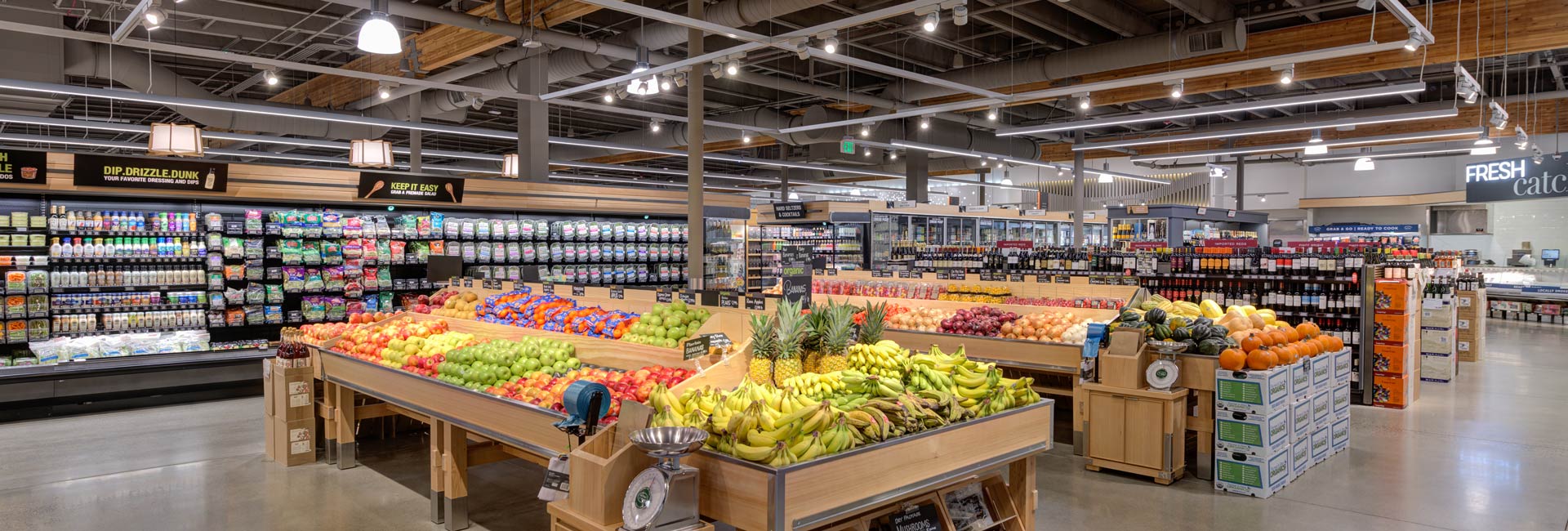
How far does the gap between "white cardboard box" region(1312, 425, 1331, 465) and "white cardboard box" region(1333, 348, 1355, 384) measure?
416 millimetres

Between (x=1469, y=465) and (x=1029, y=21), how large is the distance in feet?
18.9

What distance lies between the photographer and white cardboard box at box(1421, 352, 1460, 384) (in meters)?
9.24

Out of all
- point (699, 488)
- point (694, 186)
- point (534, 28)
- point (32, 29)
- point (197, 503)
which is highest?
point (534, 28)

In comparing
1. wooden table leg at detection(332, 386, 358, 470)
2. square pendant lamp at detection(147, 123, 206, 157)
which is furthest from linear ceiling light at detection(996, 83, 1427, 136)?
square pendant lamp at detection(147, 123, 206, 157)

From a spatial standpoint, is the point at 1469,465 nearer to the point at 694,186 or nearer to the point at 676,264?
the point at 694,186

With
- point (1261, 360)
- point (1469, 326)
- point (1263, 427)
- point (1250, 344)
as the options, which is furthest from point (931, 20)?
point (1469, 326)

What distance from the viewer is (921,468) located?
3.08 metres

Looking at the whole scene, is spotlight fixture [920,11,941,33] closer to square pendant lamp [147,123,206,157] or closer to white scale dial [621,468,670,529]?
white scale dial [621,468,670,529]

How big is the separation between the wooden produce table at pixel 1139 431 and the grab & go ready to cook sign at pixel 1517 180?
894 cm

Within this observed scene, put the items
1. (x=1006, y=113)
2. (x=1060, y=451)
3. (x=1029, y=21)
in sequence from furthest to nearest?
(x=1006, y=113) → (x=1029, y=21) → (x=1060, y=451)

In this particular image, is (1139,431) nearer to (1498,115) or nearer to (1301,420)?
(1301,420)

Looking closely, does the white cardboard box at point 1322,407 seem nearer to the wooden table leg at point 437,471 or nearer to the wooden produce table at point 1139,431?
the wooden produce table at point 1139,431

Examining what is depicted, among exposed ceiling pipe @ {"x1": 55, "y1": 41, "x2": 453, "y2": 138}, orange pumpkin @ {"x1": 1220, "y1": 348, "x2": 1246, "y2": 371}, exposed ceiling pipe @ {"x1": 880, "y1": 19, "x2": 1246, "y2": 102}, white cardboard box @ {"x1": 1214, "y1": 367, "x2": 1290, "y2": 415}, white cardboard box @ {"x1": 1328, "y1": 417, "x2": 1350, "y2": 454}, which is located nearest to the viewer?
white cardboard box @ {"x1": 1214, "y1": 367, "x2": 1290, "y2": 415}

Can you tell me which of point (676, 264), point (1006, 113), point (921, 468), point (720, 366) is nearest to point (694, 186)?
point (676, 264)
